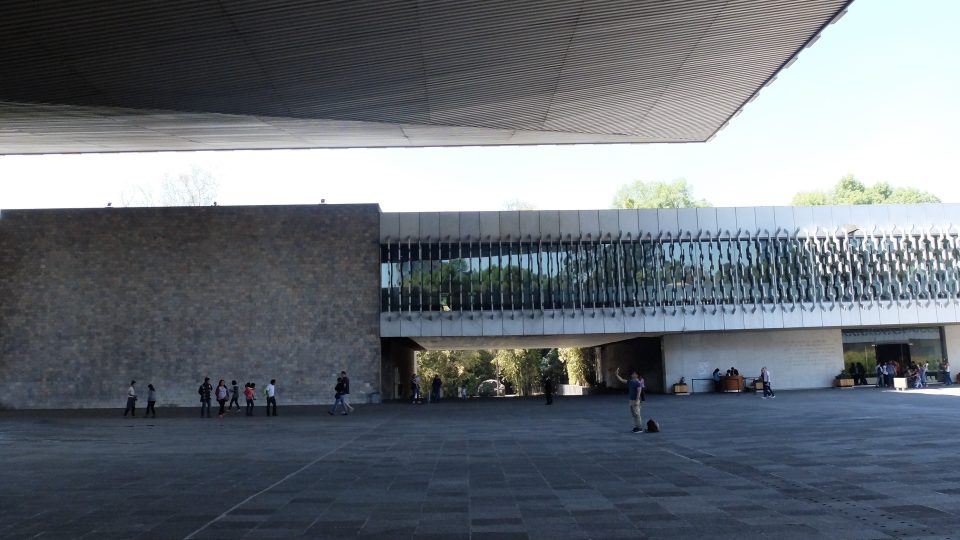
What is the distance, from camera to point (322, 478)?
9438mm

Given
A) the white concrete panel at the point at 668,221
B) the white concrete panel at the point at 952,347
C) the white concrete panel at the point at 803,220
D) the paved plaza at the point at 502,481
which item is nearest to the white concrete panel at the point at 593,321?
the white concrete panel at the point at 668,221

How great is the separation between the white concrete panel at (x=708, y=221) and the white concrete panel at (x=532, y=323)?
852 centimetres

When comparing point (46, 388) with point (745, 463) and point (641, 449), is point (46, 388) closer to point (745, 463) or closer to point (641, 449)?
point (641, 449)

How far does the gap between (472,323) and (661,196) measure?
37518 millimetres

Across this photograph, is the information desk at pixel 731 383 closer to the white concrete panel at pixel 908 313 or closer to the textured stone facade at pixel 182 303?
the white concrete panel at pixel 908 313

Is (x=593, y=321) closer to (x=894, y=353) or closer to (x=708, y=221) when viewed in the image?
(x=708, y=221)

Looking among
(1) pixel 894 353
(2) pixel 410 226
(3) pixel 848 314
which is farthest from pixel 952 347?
(2) pixel 410 226

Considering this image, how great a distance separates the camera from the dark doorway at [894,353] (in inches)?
1407

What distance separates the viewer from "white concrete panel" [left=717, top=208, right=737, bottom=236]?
3291 cm

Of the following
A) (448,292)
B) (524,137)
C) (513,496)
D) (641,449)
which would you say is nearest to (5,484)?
(513,496)

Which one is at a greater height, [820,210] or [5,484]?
[820,210]

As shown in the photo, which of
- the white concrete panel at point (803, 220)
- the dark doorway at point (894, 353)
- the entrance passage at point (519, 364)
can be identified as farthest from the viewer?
the dark doorway at point (894, 353)

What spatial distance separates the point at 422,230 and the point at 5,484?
77.2 ft

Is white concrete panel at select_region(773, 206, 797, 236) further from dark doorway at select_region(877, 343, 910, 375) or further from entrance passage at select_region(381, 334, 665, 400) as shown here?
dark doorway at select_region(877, 343, 910, 375)
